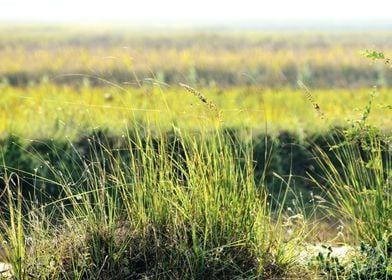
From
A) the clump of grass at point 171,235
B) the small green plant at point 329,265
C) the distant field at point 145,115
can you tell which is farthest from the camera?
the distant field at point 145,115

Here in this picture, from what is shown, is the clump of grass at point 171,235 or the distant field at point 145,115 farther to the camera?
the distant field at point 145,115

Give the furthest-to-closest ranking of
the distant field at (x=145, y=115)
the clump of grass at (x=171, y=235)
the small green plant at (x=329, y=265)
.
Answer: the distant field at (x=145, y=115), the small green plant at (x=329, y=265), the clump of grass at (x=171, y=235)

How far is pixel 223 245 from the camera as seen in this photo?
16.0ft

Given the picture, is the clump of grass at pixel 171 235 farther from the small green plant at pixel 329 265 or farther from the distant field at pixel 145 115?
the distant field at pixel 145 115

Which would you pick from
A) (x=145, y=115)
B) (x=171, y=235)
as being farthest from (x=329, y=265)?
(x=145, y=115)

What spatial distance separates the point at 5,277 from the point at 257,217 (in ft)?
4.51

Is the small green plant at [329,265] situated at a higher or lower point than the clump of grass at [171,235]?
lower

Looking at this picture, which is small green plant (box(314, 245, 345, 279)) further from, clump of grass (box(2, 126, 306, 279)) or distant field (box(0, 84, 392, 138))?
distant field (box(0, 84, 392, 138))

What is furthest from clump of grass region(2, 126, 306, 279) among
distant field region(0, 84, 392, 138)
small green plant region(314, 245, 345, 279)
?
distant field region(0, 84, 392, 138)

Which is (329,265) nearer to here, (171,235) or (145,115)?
(171,235)

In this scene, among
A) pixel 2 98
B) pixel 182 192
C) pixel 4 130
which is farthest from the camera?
pixel 2 98

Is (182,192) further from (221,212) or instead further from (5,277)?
(5,277)

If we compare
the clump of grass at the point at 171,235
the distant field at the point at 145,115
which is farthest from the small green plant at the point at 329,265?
the distant field at the point at 145,115

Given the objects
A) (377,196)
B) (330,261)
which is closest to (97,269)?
(330,261)
